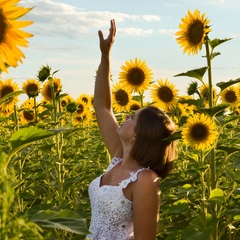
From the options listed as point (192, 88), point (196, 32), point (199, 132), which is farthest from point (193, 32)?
point (199, 132)

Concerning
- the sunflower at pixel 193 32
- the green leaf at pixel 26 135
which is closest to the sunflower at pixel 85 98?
the sunflower at pixel 193 32

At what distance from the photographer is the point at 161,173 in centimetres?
239

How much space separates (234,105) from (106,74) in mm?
3299

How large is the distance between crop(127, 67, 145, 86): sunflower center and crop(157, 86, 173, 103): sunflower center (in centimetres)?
20

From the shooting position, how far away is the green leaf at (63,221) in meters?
1.04

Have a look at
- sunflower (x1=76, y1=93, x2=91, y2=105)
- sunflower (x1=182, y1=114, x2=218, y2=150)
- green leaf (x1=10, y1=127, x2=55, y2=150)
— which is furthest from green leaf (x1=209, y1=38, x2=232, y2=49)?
sunflower (x1=76, y1=93, x2=91, y2=105)

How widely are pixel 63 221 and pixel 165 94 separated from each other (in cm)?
384

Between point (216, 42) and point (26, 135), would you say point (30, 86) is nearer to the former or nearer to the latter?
point (216, 42)

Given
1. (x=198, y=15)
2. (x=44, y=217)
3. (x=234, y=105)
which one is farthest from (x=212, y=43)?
(x=234, y=105)

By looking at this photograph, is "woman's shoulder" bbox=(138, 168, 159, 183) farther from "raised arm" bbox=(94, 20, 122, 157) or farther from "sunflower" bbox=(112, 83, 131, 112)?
"sunflower" bbox=(112, 83, 131, 112)

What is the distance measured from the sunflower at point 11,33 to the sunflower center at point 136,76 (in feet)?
12.1

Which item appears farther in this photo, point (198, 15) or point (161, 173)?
point (198, 15)

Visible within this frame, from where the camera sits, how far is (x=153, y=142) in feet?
7.66

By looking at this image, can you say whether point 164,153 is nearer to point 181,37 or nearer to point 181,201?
point 181,201
